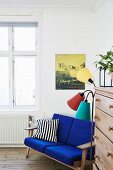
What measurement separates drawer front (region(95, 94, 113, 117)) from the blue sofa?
3.80 feet

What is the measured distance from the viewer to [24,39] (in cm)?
513

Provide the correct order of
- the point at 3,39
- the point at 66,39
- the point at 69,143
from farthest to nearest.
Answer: the point at 3,39 → the point at 66,39 → the point at 69,143

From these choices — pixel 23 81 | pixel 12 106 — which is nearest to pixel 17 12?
pixel 23 81

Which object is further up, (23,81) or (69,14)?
(69,14)

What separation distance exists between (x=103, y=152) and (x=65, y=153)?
1.50m

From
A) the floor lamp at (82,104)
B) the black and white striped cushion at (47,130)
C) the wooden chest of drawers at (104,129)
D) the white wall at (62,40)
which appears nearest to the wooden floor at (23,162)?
the black and white striped cushion at (47,130)

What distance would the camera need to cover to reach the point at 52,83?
16.0ft

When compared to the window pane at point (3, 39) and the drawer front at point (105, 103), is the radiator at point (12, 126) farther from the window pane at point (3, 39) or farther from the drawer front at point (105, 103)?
the drawer front at point (105, 103)

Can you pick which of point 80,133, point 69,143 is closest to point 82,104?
point 80,133

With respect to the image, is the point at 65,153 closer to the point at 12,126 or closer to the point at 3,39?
the point at 12,126

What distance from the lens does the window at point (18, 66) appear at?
5082 mm

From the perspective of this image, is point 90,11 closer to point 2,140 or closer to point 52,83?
point 52,83

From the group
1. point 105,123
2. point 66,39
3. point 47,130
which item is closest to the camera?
point 105,123

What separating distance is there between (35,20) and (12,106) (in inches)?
73.8
